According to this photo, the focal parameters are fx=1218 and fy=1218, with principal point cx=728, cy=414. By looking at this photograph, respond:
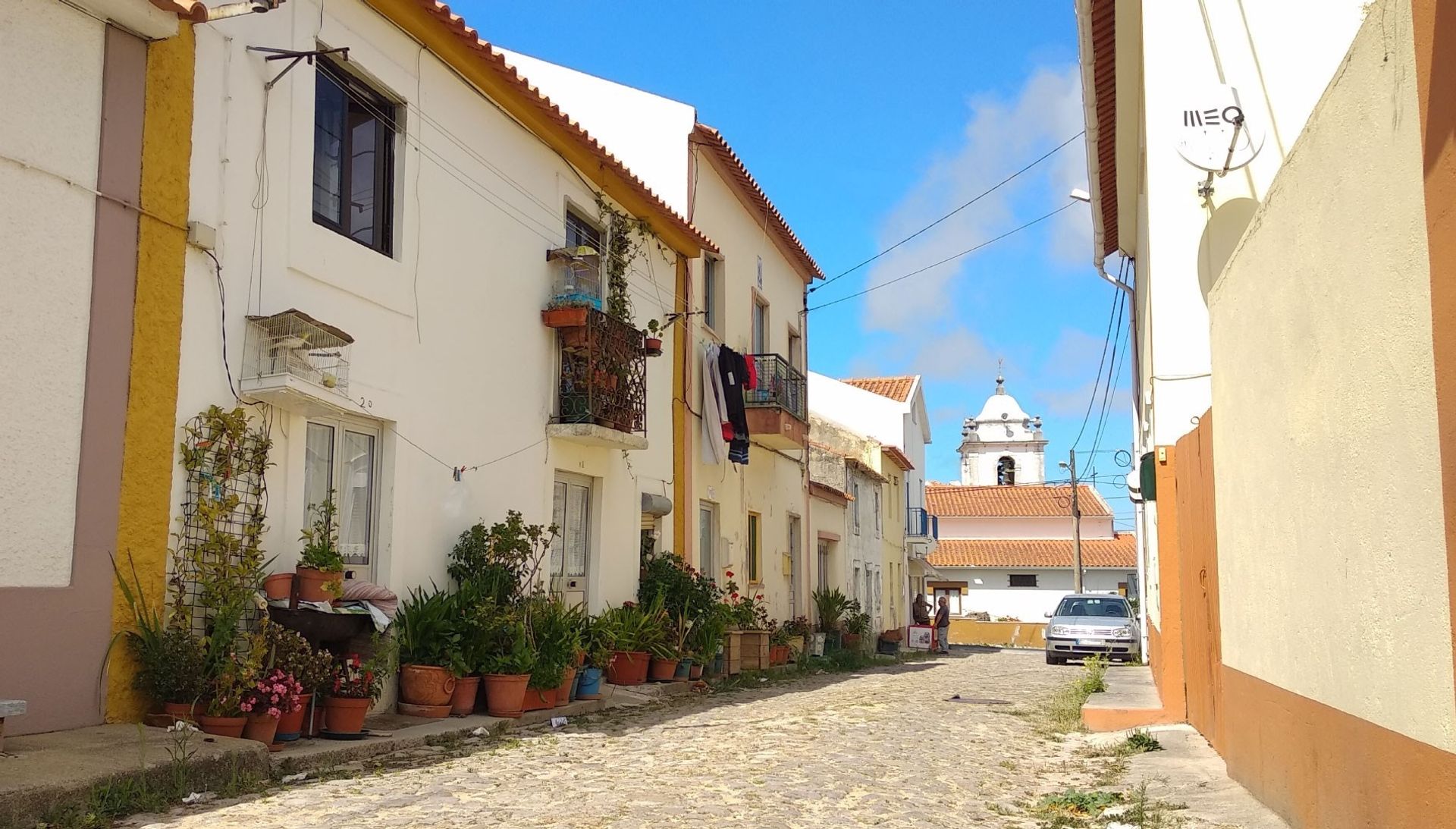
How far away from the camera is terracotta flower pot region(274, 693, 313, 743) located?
7.76 m

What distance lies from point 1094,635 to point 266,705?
19.2 m

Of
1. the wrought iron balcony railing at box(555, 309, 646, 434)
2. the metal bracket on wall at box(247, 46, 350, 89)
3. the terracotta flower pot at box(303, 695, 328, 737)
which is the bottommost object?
the terracotta flower pot at box(303, 695, 328, 737)

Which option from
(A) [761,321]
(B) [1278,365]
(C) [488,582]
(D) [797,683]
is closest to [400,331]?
(C) [488,582]

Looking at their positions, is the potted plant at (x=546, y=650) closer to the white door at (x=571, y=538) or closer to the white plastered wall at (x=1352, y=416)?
the white door at (x=571, y=538)

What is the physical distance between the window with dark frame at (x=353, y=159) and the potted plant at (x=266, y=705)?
3.73 metres

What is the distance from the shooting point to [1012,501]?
59.0 metres

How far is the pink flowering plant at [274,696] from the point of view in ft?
24.0

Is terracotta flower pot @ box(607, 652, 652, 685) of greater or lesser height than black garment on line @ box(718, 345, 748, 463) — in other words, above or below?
below

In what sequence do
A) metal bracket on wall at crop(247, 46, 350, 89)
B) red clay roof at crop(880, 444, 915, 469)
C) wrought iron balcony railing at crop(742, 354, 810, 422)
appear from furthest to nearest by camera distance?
red clay roof at crop(880, 444, 915, 469) → wrought iron balcony railing at crop(742, 354, 810, 422) → metal bracket on wall at crop(247, 46, 350, 89)

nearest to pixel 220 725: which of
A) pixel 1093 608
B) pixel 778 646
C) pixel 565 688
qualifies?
pixel 565 688

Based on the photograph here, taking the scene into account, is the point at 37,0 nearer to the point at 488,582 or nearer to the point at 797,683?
the point at 488,582

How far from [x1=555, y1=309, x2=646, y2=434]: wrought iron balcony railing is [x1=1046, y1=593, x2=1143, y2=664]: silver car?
1328cm

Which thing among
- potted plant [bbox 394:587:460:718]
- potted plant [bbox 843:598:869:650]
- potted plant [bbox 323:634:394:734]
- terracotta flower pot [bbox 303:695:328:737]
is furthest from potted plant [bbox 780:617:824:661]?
terracotta flower pot [bbox 303:695:328:737]

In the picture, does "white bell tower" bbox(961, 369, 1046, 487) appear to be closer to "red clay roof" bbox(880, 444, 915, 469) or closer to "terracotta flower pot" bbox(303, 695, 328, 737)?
"red clay roof" bbox(880, 444, 915, 469)
